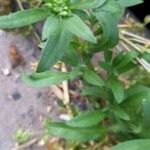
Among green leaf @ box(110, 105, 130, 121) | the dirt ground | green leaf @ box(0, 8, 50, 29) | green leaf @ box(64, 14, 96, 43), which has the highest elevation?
green leaf @ box(0, 8, 50, 29)

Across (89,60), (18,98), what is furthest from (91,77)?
(18,98)

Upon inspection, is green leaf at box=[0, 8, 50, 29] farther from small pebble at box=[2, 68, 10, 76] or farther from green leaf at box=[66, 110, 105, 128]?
small pebble at box=[2, 68, 10, 76]

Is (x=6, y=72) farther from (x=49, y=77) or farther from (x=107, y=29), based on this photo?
(x=107, y=29)

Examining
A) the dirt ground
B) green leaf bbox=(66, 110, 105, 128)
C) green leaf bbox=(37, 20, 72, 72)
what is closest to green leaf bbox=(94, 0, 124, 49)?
green leaf bbox=(37, 20, 72, 72)

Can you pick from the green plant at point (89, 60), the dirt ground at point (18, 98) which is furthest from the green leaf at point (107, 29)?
the dirt ground at point (18, 98)

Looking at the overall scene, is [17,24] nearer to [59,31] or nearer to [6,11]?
[59,31]

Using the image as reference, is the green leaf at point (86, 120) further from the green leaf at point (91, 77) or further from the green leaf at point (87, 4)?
the green leaf at point (87, 4)

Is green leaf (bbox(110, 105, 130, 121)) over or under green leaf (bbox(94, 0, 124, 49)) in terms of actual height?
under
